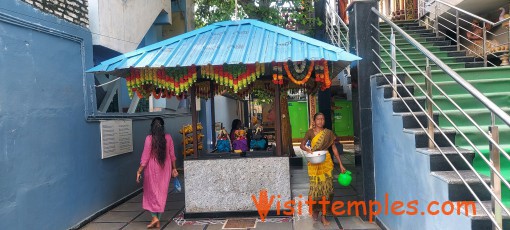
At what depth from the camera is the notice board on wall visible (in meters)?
6.21

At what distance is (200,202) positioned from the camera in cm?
569

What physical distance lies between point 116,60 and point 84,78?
0.86 meters

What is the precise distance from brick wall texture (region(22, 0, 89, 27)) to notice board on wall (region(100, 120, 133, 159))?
1746 mm

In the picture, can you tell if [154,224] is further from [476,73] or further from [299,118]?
[299,118]

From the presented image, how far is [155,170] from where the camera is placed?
552cm

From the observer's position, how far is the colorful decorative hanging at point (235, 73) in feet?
17.2

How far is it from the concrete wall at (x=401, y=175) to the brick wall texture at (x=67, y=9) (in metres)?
4.70

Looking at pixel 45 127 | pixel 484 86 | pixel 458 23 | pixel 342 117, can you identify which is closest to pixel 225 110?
pixel 342 117

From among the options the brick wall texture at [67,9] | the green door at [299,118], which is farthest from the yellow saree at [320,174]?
the green door at [299,118]

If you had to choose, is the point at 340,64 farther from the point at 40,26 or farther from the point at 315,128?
the point at 40,26

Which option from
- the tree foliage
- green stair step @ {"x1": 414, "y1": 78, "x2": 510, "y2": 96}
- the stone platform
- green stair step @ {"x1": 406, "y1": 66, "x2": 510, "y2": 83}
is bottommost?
the stone platform

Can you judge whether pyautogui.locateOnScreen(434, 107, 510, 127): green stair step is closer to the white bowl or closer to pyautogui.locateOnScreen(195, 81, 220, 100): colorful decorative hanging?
the white bowl

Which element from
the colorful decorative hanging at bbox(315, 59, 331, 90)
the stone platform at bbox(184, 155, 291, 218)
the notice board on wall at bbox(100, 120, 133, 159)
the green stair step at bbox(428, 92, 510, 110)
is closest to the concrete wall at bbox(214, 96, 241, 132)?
the notice board on wall at bbox(100, 120, 133, 159)

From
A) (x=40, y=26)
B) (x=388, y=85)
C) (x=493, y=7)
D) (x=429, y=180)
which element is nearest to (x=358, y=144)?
(x=388, y=85)
